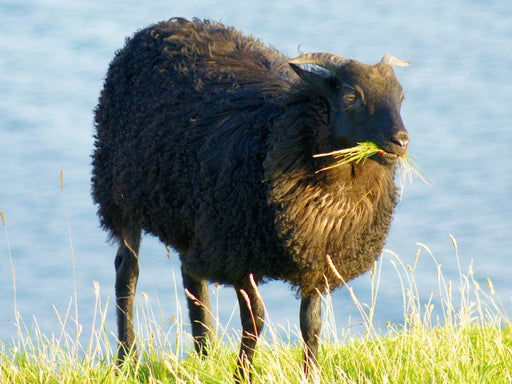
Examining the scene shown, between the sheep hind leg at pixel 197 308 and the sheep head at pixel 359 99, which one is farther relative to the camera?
the sheep hind leg at pixel 197 308

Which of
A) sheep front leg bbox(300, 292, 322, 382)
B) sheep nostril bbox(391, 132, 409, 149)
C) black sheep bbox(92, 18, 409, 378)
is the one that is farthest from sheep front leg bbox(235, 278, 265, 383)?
sheep nostril bbox(391, 132, 409, 149)

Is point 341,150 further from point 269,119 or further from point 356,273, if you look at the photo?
point 356,273

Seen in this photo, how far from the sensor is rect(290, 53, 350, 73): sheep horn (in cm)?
589

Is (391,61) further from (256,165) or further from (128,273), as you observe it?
(128,273)

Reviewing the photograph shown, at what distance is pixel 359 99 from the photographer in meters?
5.62

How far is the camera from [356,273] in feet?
20.9

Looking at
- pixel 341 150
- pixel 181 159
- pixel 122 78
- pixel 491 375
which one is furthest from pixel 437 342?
pixel 122 78

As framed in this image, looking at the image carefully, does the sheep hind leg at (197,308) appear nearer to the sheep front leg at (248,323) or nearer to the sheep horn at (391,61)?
the sheep front leg at (248,323)

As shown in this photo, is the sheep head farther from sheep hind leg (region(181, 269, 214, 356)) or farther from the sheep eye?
sheep hind leg (region(181, 269, 214, 356))

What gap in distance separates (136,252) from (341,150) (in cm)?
296

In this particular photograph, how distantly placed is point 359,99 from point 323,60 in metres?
0.50

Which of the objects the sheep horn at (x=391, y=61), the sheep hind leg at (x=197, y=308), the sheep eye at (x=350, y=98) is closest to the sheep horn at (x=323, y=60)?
the sheep eye at (x=350, y=98)

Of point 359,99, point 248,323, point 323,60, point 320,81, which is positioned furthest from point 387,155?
point 248,323

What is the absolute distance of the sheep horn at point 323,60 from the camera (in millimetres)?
5887
